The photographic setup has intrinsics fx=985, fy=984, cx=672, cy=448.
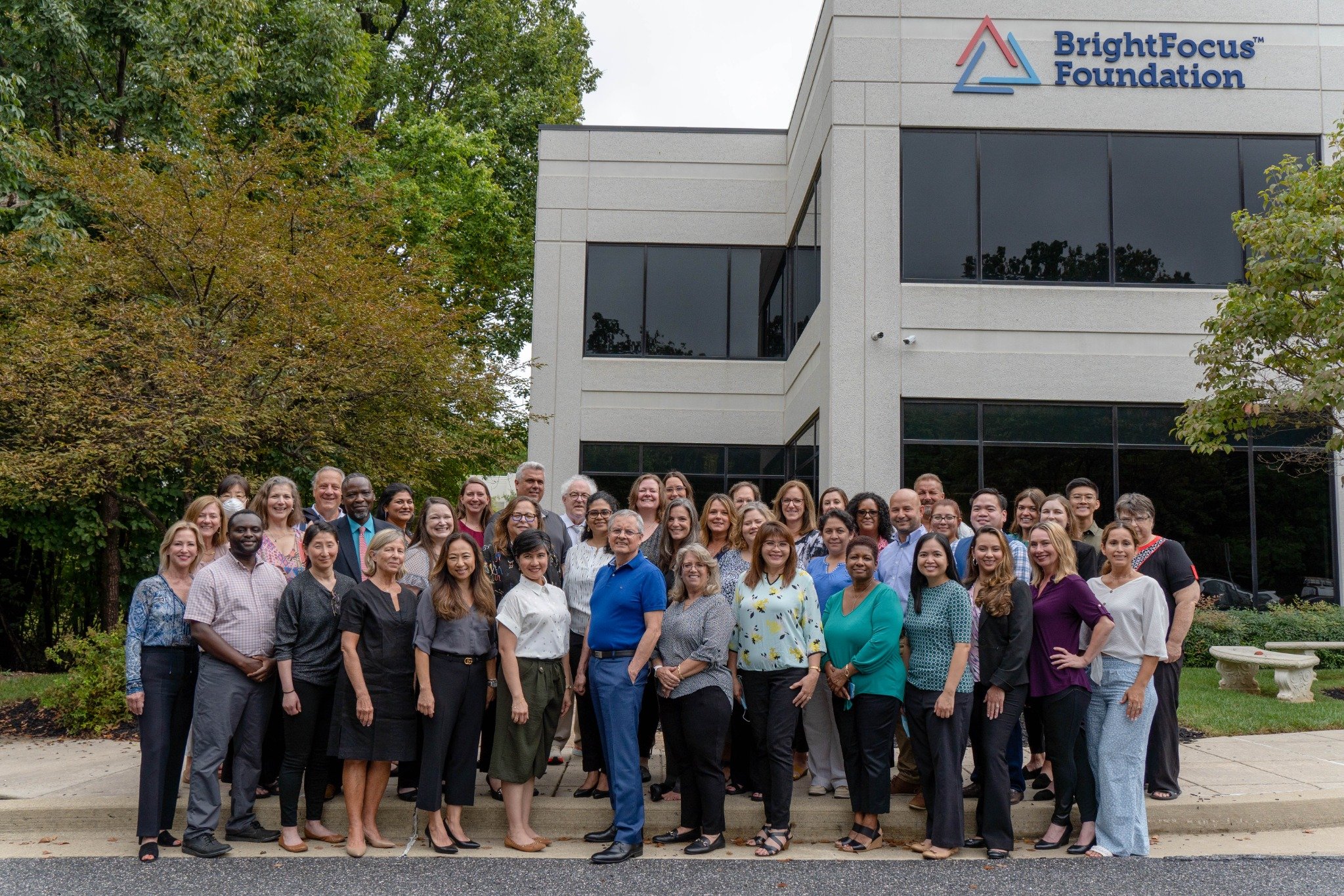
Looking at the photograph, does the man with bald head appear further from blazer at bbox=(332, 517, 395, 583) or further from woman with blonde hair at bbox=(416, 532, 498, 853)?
blazer at bbox=(332, 517, 395, 583)

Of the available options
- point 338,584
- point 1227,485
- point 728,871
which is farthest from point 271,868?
point 1227,485

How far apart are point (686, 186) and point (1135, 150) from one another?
760 centimetres

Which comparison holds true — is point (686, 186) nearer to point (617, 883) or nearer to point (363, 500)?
point (363, 500)

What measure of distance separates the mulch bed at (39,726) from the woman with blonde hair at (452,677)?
13.6ft

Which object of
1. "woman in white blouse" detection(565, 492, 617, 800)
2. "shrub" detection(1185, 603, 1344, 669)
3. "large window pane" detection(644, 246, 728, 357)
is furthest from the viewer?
"large window pane" detection(644, 246, 728, 357)

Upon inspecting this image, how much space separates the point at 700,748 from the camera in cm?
578

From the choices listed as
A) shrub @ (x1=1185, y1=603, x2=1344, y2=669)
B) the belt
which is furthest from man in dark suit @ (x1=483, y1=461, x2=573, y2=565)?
shrub @ (x1=1185, y1=603, x2=1344, y2=669)

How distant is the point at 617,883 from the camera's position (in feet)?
17.5

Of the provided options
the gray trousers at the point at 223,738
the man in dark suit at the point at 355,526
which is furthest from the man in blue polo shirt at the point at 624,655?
the gray trousers at the point at 223,738

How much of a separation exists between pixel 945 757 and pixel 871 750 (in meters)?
0.42

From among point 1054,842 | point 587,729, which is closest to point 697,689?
point 587,729

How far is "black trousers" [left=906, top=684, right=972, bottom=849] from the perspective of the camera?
18.9ft

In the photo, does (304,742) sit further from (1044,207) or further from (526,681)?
(1044,207)

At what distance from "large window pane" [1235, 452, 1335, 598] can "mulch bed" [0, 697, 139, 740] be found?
13.9 meters
